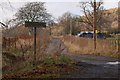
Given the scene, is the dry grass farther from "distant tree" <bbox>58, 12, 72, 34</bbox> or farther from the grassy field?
"distant tree" <bbox>58, 12, 72, 34</bbox>

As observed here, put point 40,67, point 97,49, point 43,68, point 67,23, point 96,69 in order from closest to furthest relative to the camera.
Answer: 1. point 43,68
2. point 40,67
3. point 96,69
4. point 97,49
5. point 67,23

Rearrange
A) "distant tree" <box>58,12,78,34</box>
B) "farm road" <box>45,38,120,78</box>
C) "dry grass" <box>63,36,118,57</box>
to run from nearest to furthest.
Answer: "farm road" <box>45,38,120,78</box>
"dry grass" <box>63,36,118,57</box>
"distant tree" <box>58,12,78,34</box>

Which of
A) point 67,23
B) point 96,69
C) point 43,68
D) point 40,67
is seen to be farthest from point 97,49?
point 67,23

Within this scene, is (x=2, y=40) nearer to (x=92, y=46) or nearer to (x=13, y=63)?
(x=13, y=63)

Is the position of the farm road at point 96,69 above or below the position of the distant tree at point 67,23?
below

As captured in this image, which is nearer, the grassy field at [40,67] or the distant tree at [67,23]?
the grassy field at [40,67]

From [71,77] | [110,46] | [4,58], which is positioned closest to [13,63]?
[4,58]

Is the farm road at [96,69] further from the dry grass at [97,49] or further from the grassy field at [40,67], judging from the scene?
the dry grass at [97,49]

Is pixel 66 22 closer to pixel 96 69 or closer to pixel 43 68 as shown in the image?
pixel 96 69

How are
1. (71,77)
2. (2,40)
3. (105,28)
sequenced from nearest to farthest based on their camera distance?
1. (71,77)
2. (2,40)
3. (105,28)

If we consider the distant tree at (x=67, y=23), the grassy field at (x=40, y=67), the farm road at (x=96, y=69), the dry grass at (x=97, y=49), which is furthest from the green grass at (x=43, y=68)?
the distant tree at (x=67, y=23)

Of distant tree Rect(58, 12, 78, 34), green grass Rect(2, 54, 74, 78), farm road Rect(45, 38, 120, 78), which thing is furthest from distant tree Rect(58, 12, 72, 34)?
green grass Rect(2, 54, 74, 78)

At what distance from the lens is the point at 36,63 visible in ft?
38.7

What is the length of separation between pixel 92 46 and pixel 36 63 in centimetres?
1051
